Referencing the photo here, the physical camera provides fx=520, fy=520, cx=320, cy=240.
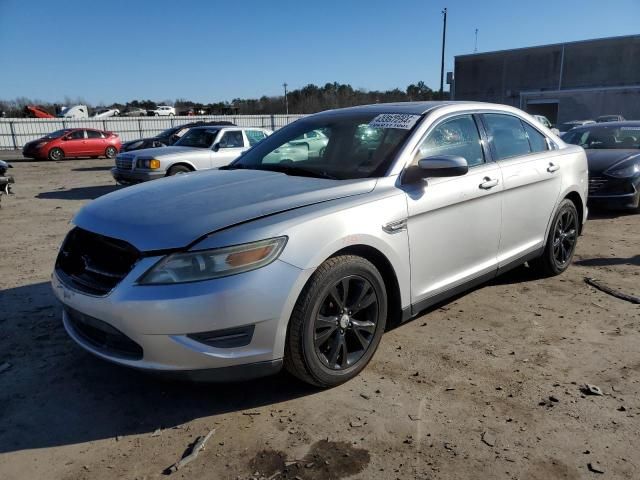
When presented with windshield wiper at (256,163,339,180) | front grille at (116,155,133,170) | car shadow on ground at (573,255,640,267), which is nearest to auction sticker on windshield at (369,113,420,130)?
windshield wiper at (256,163,339,180)

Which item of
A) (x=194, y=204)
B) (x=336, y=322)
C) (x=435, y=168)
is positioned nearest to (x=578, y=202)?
(x=435, y=168)

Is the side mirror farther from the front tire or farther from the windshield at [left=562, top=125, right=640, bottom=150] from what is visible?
the windshield at [left=562, top=125, right=640, bottom=150]

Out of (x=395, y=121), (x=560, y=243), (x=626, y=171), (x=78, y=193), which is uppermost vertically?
(x=395, y=121)

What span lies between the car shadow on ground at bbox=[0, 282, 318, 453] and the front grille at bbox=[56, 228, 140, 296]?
1.92 feet

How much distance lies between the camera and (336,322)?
120 inches

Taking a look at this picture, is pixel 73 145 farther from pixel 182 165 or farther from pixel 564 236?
pixel 564 236

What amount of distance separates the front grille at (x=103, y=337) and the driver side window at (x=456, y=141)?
7.11ft

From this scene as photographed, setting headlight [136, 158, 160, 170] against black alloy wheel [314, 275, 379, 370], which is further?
headlight [136, 158, 160, 170]

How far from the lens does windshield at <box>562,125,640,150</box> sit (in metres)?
9.11

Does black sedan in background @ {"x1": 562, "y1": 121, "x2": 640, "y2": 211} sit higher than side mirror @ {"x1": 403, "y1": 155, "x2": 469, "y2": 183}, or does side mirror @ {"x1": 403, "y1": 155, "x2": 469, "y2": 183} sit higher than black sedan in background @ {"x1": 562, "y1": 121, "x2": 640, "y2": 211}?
side mirror @ {"x1": 403, "y1": 155, "x2": 469, "y2": 183}

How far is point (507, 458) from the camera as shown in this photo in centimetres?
250

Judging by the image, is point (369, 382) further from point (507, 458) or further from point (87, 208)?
point (87, 208)

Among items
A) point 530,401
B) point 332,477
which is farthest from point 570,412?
point 332,477

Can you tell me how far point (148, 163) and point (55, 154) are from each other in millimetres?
15012
